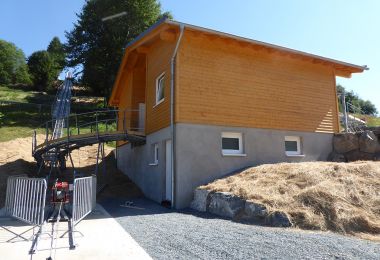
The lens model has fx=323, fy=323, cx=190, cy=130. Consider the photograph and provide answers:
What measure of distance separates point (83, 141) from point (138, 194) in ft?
10.8

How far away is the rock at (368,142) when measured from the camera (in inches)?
511

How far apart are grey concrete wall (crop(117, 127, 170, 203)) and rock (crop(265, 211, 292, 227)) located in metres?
5.05

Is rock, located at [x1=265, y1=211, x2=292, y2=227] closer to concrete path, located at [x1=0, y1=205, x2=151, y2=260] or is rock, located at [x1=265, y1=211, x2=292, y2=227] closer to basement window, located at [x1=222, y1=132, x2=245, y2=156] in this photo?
concrete path, located at [x1=0, y1=205, x2=151, y2=260]

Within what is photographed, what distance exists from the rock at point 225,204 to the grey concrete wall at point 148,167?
9.66 ft

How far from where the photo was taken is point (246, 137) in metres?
12.2

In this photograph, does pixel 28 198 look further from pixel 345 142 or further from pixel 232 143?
pixel 345 142

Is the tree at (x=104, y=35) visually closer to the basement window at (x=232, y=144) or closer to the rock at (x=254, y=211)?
the basement window at (x=232, y=144)

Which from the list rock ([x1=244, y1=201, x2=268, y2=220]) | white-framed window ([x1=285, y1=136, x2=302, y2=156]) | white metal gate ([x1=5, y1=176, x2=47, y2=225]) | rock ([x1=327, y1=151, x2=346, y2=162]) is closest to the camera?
white metal gate ([x1=5, y1=176, x2=47, y2=225])

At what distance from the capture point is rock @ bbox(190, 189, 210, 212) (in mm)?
9781

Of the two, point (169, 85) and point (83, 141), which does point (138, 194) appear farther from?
point (169, 85)

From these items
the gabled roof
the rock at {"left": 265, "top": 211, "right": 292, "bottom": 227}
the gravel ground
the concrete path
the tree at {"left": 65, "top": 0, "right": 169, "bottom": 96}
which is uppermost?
the tree at {"left": 65, "top": 0, "right": 169, "bottom": 96}

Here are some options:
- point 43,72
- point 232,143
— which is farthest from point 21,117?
point 232,143

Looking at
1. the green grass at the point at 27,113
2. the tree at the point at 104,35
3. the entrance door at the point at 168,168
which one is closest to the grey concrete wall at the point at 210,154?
the entrance door at the point at 168,168

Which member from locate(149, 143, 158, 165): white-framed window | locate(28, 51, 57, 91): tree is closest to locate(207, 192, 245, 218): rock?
locate(149, 143, 158, 165): white-framed window
